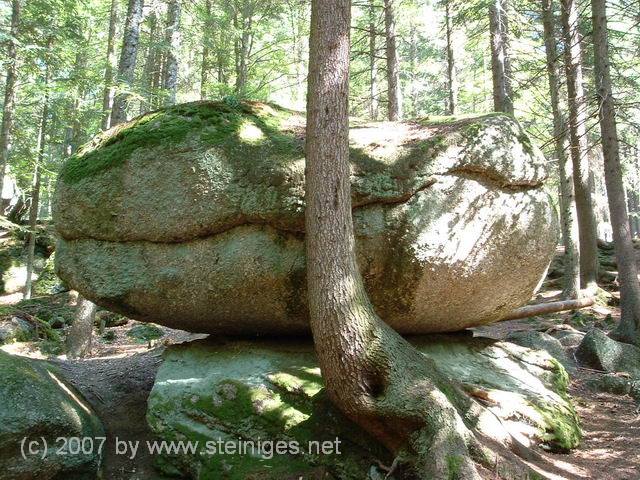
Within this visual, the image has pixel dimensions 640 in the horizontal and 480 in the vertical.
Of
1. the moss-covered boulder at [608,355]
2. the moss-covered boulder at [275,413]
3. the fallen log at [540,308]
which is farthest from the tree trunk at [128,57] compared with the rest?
the moss-covered boulder at [608,355]

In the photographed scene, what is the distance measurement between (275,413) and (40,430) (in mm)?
2360

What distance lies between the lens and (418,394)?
4.82 meters

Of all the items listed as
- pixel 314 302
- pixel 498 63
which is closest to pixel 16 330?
pixel 314 302

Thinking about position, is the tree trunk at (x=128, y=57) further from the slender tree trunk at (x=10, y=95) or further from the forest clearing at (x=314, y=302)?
the slender tree trunk at (x=10, y=95)

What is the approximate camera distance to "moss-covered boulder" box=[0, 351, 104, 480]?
4.83 metres

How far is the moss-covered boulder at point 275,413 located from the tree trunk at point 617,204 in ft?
14.2

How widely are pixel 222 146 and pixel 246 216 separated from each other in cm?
95

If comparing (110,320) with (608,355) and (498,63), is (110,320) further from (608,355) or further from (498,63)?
(498,63)

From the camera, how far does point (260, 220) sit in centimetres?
614

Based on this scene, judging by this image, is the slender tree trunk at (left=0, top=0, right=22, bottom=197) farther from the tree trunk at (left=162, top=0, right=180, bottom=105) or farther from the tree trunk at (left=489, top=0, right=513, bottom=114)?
the tree trunk at (left=489, top=0, right=513, bottom=114)

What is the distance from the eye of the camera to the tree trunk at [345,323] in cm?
473

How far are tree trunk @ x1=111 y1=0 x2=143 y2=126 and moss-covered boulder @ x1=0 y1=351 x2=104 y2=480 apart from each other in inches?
265

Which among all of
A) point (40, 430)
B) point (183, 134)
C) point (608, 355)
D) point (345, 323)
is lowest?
point (40, 430)

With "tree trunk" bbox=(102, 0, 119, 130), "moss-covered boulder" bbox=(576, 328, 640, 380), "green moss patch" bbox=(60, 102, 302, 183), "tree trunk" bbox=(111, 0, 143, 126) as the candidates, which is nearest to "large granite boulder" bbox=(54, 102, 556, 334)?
"green moss patch" bbox=(60, 102, 302, 183)
